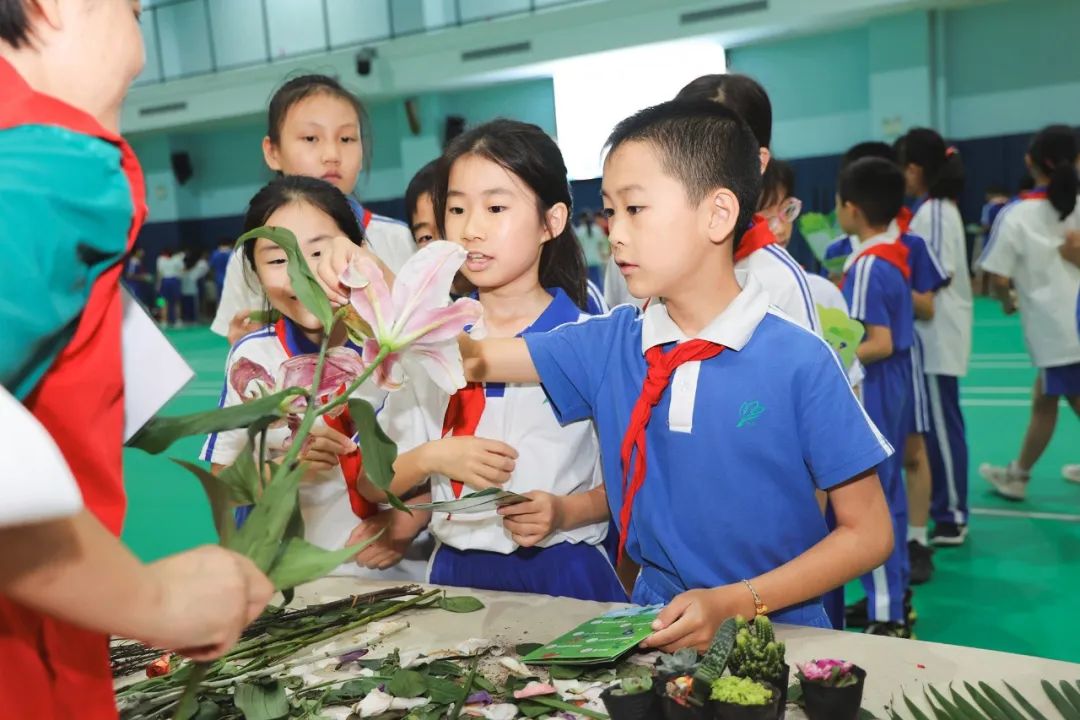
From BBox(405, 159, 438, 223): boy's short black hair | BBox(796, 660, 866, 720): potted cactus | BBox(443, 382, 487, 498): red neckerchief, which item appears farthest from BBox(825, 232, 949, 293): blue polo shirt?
BBox(796, 660, 866, 720): potted cactus

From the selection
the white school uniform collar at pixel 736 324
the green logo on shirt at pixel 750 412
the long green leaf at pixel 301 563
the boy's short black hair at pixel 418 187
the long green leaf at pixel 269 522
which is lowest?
the green logo on shirt at pixel 750 412

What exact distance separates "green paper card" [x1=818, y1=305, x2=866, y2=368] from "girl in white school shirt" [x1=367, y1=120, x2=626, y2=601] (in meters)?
0.83

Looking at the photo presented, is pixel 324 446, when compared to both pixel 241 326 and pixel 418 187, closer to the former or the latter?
pixel 241 326

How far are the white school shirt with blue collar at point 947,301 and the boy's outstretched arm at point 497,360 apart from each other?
10.4 feet

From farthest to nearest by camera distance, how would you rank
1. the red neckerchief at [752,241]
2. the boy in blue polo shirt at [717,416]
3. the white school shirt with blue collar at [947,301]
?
the white school shirt with blue collar at [947,301] < the red neckerchief at [752,241] < the boy in blue polo shirt at [717,416]

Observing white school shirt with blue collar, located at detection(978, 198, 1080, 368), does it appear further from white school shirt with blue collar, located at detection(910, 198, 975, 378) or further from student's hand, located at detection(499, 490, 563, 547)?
student's hand, located at detection(499, 490, 563, 547)

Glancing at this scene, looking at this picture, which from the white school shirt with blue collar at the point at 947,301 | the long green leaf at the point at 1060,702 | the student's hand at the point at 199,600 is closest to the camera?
the student's hand at the point at 199,600

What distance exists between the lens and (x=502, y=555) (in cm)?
204

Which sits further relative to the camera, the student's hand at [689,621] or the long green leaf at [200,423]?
the student's hand at [689,621]

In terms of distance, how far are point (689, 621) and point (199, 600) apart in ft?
2.57

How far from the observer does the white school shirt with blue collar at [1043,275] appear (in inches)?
188

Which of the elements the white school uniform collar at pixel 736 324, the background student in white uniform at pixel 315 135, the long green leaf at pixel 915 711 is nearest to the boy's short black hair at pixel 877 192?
the background student in white uniform at pixel 315 135

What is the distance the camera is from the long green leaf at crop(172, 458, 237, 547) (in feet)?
2.90

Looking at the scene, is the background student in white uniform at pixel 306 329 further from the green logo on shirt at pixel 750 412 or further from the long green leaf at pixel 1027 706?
the long green leaf at pixel 1027 706
